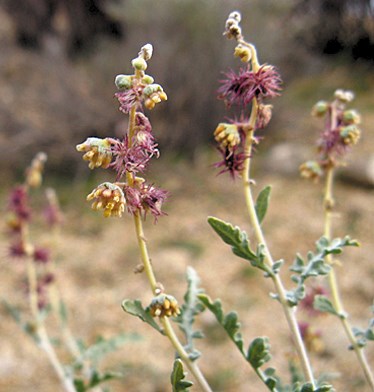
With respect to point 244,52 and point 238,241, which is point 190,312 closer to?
point 238,241

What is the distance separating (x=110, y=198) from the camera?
0.81 m

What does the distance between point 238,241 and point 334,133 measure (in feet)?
1.31

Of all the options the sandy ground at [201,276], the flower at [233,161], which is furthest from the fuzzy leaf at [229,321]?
the sandy ground at [201,276]

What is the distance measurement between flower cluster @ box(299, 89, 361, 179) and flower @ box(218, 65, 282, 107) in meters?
0.30

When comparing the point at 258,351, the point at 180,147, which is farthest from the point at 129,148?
the point at 180,147

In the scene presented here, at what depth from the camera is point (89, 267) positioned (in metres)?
3.96

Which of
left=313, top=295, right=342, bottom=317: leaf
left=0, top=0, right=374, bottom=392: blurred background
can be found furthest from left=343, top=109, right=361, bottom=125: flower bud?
left=0, top=0, right=374, bottom=392: blurred background

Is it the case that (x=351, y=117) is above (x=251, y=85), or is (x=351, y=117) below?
above

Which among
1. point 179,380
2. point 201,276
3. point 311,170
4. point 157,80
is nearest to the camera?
point 179,380

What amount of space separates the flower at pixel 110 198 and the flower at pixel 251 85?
28 centimetres

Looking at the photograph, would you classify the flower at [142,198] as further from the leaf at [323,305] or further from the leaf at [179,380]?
the leaf at [323,305]

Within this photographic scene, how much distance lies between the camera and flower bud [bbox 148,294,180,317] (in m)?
0.88

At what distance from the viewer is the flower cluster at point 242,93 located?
3.09 ft

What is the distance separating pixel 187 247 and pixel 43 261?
7.80 feet
